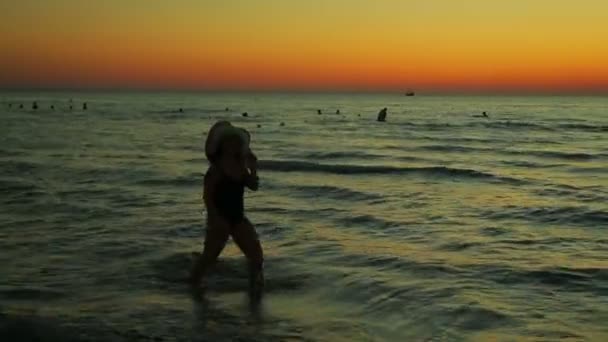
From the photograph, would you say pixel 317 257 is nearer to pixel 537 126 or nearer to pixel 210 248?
pixel 210 248

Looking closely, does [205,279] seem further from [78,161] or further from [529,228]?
[78,161]

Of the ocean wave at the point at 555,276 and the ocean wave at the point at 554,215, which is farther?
the ocean wave at the point at 554,215

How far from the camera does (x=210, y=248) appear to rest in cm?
743

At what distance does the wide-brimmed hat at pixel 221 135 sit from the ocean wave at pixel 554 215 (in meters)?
7.64

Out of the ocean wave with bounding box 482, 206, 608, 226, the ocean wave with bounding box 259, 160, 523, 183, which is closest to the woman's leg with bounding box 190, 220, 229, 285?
the ocean wave with bounding box 482, 206, 608, 226

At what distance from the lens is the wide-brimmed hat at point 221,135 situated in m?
6.97

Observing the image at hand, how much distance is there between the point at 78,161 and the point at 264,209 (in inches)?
453

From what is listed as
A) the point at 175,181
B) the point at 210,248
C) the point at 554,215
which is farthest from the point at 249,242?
the point at 175,181

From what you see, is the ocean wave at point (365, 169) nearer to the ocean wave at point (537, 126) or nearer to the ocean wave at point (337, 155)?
the ocean wave at point (337, 155)

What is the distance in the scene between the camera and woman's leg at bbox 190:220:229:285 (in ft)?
24.0

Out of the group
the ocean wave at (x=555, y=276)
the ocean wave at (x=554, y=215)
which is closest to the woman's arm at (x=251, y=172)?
the ocean wave at (x=555, y=276)

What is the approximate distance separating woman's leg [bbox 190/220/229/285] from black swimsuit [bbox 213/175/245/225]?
0.14m

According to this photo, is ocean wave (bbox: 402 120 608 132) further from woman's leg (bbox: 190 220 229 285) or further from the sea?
woman's leg (bbox: 190 220 229 285)

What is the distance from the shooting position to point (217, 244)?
7.40m
